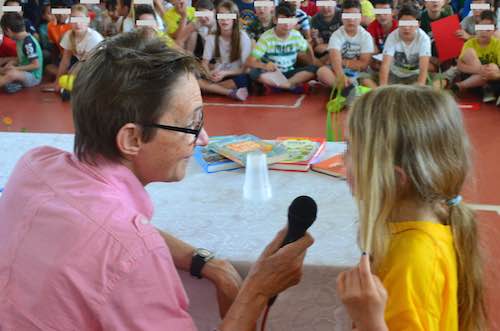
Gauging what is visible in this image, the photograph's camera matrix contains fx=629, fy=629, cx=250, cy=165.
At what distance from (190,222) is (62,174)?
50cm

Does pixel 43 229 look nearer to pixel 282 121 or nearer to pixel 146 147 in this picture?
pixel 146 147

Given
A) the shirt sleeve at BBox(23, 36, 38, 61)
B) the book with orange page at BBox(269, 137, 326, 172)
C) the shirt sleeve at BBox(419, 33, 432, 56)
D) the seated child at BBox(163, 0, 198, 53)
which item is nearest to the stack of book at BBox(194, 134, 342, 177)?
the book with orange page at BBox(269, 137, 326, 172)

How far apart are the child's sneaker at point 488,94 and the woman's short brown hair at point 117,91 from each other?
4.94 metres

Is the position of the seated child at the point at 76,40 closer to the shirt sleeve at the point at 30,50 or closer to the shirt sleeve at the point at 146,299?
Result: the shirt sleeve at the point at 30,50

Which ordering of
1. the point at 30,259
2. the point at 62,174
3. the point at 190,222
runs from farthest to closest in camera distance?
the point at 190,222 < the point at 62,174 < the point at 30,259

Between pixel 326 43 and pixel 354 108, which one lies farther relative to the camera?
pixel 326 43

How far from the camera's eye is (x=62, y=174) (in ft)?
4.12

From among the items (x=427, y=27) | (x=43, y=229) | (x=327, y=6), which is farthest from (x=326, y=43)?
(x=43, y=229)

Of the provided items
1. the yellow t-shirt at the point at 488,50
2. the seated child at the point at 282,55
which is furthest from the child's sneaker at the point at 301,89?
the yellow t-shirt at the point at 488,50

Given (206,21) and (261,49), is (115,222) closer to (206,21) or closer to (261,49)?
(261,49)

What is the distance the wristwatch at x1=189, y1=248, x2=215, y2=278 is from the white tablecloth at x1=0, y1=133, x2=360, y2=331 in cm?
4

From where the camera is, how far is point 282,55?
255 inches

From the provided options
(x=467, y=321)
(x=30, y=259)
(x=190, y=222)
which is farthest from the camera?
(x=190, y=222)

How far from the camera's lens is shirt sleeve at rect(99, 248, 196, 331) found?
3.55ft
